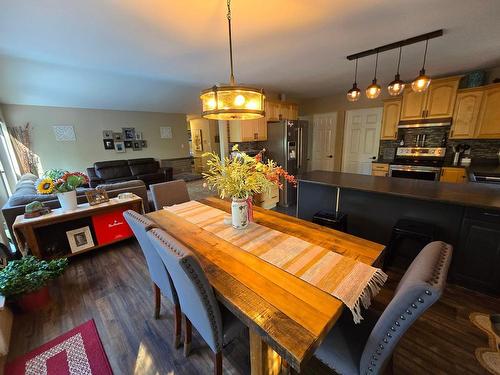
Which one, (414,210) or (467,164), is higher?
(467,164)

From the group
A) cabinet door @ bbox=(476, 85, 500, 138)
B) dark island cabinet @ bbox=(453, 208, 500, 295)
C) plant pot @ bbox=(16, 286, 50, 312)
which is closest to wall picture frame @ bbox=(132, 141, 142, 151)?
plant pot @ bbox=(16, 286, 50, 312)

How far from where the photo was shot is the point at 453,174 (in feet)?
11.5

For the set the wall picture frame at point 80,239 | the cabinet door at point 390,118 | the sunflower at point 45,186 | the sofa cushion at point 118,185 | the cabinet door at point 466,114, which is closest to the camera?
the sunflower at point 45,186

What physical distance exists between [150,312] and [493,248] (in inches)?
119

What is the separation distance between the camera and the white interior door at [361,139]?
474cm

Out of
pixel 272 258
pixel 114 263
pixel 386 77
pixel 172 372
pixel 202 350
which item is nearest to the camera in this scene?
pixel 272 258

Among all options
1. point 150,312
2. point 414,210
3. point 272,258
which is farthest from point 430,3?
point 150,312

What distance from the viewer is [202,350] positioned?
4.86ft

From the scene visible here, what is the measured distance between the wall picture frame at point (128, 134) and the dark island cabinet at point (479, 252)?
770cm

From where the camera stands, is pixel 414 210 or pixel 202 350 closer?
pixel 202 350

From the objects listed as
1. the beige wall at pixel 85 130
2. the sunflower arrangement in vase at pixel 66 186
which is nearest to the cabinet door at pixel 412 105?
the sunflower arrangement in vase at pixel 66 186

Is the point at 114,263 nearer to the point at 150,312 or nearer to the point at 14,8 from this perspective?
the point at 150,312

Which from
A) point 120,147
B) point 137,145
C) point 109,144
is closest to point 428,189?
point 137,145

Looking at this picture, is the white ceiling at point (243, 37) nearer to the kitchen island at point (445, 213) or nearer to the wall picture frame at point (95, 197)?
the kitchen island at point (445, 213)
